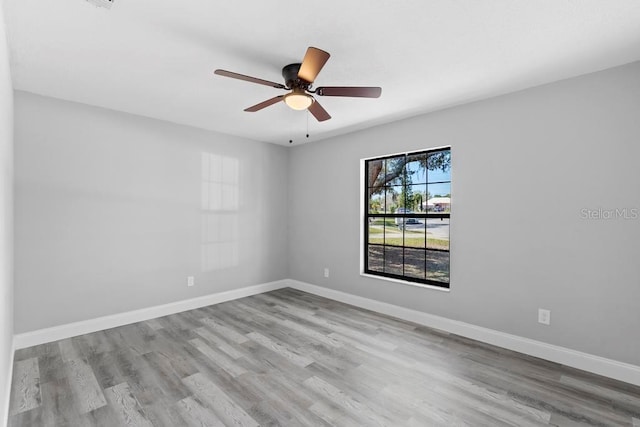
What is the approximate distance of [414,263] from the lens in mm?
3893

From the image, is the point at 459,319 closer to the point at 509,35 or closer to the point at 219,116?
the point at 509,35

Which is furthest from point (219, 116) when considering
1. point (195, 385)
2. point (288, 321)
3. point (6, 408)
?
point (6, 408)

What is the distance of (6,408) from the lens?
1.95 meters

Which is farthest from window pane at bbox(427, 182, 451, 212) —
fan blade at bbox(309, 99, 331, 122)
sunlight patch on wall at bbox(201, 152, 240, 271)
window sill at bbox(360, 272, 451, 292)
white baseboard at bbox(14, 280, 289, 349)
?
white baseboard at bbox(14, 280, 289, 349)

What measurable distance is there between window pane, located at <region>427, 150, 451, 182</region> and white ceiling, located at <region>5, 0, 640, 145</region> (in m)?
0.66

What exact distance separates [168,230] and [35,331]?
1.56m

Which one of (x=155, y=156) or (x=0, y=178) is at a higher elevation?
(x=155, y=156)

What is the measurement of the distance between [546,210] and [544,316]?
946mm

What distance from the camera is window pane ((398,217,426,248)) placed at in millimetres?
3795

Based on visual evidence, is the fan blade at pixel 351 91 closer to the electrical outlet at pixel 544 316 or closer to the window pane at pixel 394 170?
the window pane at pixel 394 170

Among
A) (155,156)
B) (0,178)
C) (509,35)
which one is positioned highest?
(509,35)

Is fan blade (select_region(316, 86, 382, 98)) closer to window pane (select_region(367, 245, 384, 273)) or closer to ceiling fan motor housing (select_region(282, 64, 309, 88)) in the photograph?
ceiling fan motor housing (select_region(282, 64, 309, 88))

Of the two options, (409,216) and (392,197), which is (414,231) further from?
(392,197)

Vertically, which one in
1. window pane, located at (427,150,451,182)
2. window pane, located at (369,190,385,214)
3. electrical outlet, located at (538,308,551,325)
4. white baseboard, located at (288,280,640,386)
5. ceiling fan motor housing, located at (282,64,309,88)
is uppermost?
ceiling fan motor housing, located at (282,64,309,88)
